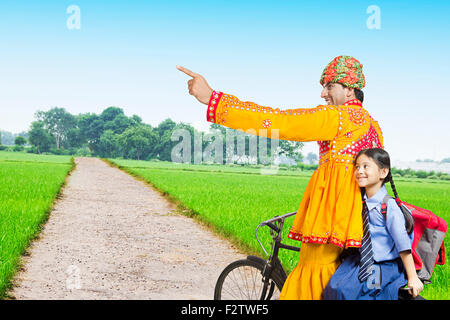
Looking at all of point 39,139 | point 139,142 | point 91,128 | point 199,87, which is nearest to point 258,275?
point 199,87

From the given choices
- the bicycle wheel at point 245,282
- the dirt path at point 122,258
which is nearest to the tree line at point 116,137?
the dirt path at point 122,258

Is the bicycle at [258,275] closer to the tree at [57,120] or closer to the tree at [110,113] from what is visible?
the tree at [110,113]

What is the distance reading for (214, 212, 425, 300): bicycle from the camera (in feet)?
9.80

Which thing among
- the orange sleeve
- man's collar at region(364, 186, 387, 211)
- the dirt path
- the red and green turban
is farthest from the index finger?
the dirt path

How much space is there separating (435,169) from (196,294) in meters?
70.7

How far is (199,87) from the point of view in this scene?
7.80 feet

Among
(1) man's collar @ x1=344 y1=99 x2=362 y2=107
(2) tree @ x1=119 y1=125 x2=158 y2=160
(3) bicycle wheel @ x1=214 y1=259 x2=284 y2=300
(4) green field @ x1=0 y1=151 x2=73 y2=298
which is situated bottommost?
(4) green field @ x1=0 y1=151 x2=73 y2=298

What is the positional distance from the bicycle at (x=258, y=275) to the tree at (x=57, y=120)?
127676 millimetres

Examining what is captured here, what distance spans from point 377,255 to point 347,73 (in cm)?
100

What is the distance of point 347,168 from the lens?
244cm

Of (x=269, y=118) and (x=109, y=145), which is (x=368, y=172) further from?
(x=109, y=145)

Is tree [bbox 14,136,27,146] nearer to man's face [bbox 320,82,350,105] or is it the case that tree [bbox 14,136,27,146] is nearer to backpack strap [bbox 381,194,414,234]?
man's face [bbox 320,82,350,105]
